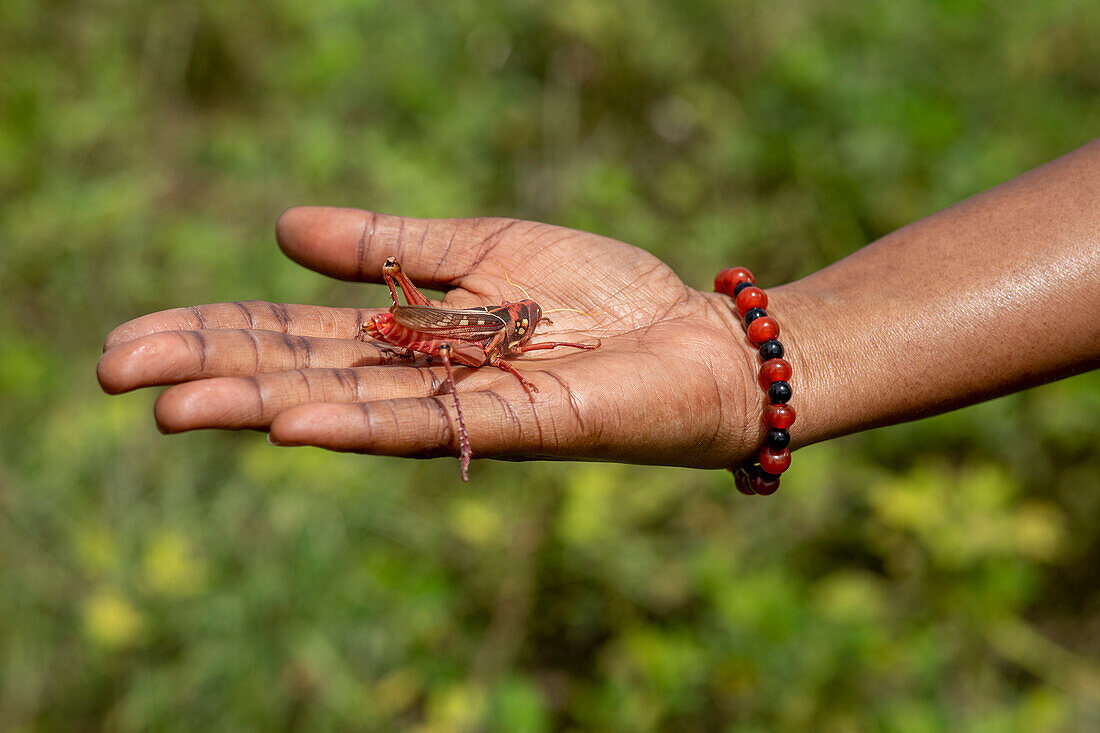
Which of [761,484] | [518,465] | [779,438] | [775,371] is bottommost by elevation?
[761,484]

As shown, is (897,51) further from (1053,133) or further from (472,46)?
(472,46)

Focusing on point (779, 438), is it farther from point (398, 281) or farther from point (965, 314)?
point (398, 281)

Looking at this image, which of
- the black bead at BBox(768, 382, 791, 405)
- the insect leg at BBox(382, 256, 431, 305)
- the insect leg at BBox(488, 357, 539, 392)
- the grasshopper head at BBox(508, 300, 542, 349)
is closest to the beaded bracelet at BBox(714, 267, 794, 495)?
the black bead at BBox(768, 382, 791, 405)

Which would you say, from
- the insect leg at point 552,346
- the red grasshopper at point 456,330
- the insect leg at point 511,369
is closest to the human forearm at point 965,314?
the insect leg at point 552,346

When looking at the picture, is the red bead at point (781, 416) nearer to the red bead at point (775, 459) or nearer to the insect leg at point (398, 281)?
the red bead at point (775, 459)

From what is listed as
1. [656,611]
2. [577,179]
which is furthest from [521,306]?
[577,179]

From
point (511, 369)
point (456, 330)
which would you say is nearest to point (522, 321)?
point (456, 330)
